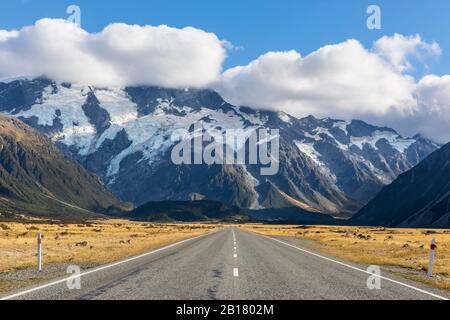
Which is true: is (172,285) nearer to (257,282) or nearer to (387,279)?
(257,282)
